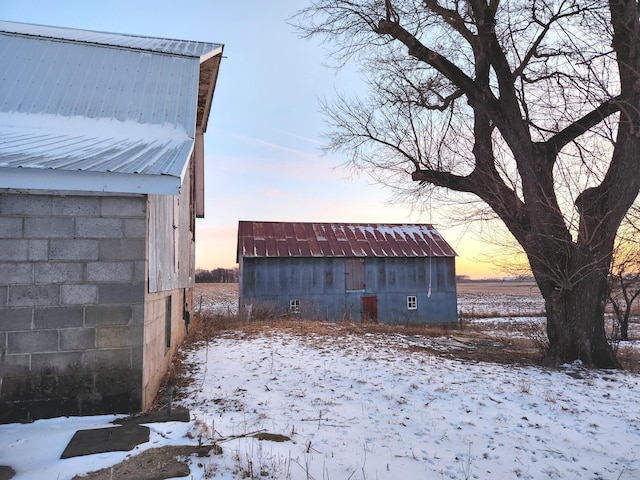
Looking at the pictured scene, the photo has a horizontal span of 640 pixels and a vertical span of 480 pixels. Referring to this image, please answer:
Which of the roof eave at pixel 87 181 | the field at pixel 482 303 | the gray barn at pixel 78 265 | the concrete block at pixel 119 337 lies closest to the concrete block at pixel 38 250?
the gray barn at pixel 78 265

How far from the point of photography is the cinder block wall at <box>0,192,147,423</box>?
4.80m

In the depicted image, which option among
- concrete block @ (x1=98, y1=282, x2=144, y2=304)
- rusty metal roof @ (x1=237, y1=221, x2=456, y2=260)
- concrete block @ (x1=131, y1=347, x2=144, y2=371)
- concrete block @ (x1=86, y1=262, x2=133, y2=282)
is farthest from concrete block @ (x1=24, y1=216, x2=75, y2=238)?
rusty metal roof @ (x1=237, y1=221, x2=456, y2=260)

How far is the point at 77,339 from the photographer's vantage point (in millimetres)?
4941

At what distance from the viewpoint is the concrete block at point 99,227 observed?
5.04m

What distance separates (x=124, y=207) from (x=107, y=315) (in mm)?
1292

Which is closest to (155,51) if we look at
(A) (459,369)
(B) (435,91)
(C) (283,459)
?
(B) (435,91)

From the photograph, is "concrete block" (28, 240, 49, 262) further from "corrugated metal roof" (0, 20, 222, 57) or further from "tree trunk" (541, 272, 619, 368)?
"tree trunk" (541, 272, 619, 368)

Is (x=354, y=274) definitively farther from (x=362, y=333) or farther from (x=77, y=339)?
(x=77, y=339)

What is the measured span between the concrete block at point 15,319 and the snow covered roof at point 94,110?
146 cm

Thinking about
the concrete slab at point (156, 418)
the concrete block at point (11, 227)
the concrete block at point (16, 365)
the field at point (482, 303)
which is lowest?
the field at point (482, 303)

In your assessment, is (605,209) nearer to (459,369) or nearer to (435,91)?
(459,369)

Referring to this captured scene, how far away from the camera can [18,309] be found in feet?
15.8

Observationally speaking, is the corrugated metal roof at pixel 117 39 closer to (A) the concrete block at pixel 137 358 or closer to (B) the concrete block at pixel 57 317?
(B) the concrete block at pixel 57 317

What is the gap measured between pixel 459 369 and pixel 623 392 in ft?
8.10
